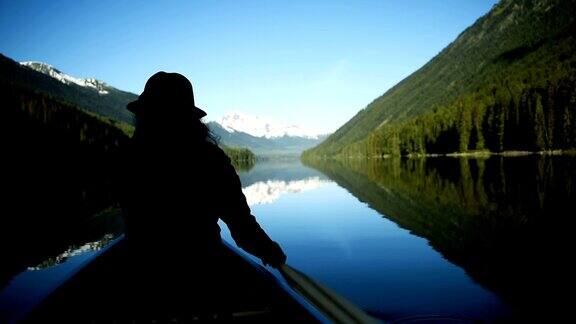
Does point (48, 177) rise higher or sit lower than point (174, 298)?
lower

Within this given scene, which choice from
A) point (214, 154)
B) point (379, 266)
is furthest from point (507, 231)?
point (214, 154)

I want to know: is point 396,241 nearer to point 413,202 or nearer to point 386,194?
point 413,202

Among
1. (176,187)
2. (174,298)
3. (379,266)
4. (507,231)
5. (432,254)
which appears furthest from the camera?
(507,231)

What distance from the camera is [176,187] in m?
4.12

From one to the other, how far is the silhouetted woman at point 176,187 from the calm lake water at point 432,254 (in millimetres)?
4955

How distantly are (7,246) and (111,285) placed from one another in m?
14.9

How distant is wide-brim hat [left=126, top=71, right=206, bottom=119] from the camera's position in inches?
171

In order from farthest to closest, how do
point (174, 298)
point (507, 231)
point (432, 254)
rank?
point (507, 231), point (432, 254), point (174, 298)

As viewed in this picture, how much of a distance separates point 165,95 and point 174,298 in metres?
2.15

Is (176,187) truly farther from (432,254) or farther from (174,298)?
(432,254)

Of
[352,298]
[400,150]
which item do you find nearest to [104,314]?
[352,298]

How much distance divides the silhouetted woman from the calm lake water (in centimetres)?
496

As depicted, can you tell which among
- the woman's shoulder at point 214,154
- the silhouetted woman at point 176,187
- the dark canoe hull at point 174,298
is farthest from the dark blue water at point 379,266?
the woman's shoulder at point 214,154

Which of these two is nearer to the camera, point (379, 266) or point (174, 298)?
point (174, 298)
